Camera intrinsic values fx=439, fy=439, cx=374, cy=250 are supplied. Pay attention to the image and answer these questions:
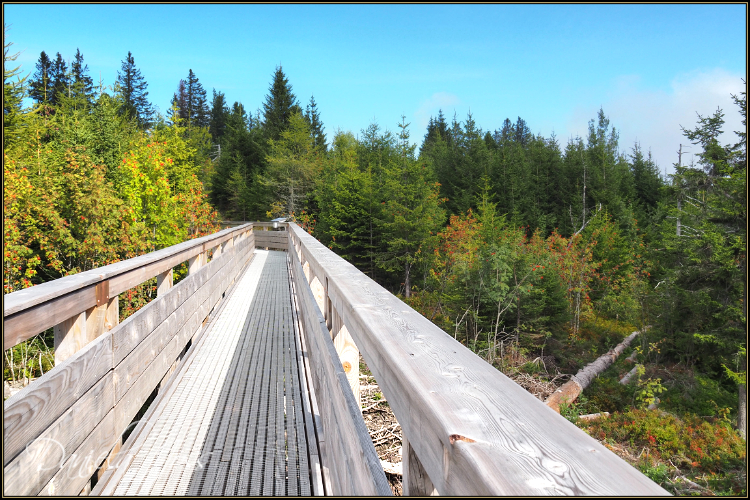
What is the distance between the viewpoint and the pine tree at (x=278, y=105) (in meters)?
44.2

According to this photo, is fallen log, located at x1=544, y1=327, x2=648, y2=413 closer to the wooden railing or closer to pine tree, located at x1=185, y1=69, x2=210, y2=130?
the wooden railing

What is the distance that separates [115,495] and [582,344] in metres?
22.7

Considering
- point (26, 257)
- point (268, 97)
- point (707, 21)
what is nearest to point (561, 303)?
point (707, 21)

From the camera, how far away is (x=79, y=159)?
602 inches

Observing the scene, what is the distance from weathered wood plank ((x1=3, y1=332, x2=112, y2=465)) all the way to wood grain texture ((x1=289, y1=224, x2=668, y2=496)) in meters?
1.20

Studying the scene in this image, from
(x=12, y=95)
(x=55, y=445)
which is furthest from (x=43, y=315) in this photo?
(x=12, y=95)

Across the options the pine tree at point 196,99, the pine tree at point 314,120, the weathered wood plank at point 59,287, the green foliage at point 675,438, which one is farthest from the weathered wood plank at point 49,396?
the pine tree at point 196,99

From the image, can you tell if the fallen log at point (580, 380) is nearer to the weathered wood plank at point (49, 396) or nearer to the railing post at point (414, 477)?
the weathered wood plank at point (49, 396)

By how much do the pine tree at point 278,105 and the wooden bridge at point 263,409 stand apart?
42.7 meters

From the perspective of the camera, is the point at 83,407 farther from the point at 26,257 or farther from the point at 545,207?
the point at 545,207

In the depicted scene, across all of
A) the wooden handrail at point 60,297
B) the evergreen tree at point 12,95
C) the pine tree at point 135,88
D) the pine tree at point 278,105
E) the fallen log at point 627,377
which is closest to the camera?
the wooden handrail at point 60,297

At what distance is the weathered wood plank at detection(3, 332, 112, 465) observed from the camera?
140 centimetres

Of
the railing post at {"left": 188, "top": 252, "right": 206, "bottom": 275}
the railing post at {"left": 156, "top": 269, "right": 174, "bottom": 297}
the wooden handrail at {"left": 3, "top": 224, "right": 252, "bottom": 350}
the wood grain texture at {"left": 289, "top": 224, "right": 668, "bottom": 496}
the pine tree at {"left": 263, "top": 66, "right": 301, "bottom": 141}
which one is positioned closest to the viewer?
the wood grain texture at {"left": 289, "top": 224, "right": 668, "bottom": 496}

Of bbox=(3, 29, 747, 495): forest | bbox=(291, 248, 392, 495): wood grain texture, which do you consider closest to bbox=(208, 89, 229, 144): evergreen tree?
bbox=(3, 29, 747, 495): forest
